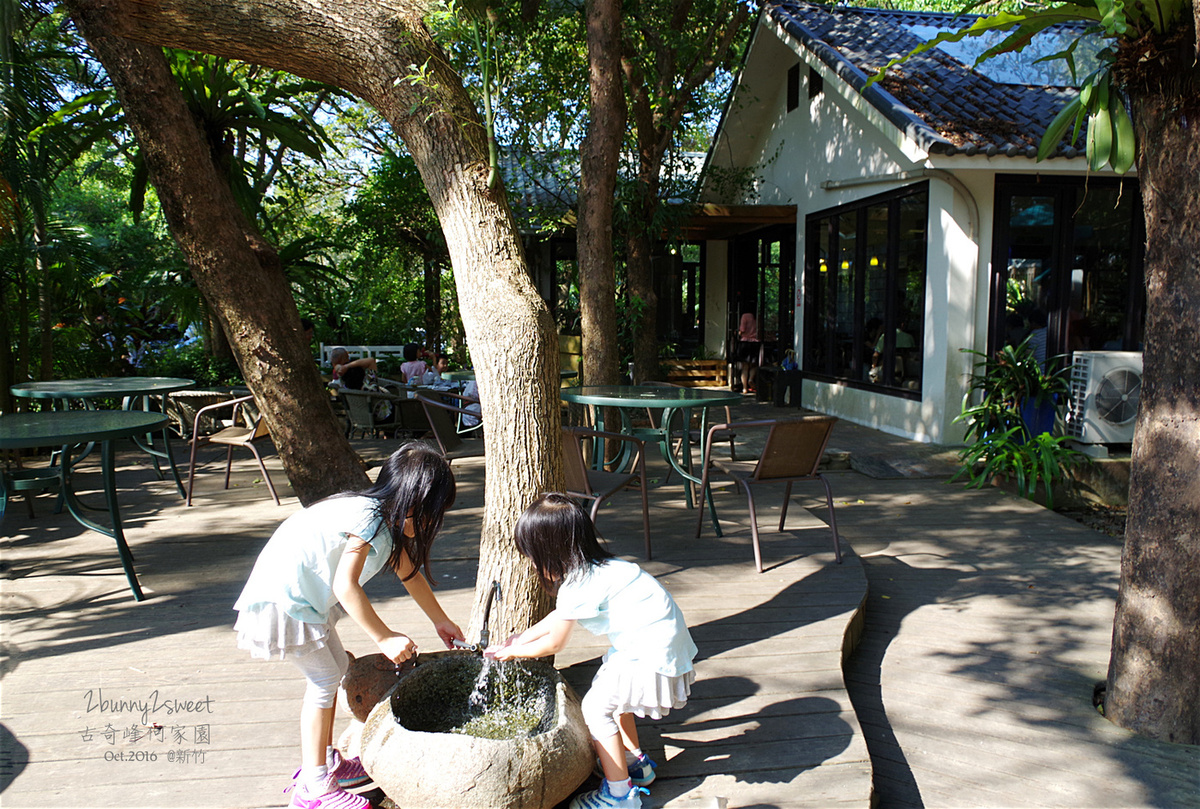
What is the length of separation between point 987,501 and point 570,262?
998 centimetres

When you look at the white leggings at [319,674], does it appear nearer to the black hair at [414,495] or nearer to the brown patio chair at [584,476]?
the black hair at [414,495]

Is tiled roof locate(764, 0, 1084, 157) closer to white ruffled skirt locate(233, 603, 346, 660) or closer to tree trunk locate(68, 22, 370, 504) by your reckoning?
tree trunk locate(68, 22, 370, 504)

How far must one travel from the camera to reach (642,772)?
7.68 ft

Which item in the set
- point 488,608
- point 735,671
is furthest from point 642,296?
point 488,608

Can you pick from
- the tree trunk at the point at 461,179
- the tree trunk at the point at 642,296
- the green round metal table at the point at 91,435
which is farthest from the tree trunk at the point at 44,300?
the tree trunk at the point at 642,296

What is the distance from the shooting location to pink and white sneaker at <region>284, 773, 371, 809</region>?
7.14 ft

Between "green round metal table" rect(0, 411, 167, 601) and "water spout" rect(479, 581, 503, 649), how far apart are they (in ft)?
6.65

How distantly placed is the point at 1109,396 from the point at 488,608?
21.9 feet

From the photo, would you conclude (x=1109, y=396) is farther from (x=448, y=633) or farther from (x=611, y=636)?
(x=448, y=633)

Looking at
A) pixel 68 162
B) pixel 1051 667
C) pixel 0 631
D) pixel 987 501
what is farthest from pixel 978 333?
pixel 68 162

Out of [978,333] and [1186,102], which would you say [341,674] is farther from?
[978,333]

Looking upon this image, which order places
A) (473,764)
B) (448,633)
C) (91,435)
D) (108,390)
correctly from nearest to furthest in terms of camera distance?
(473,764) < (448,633) < (91,435) < (108,390)

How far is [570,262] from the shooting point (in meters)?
15.2
